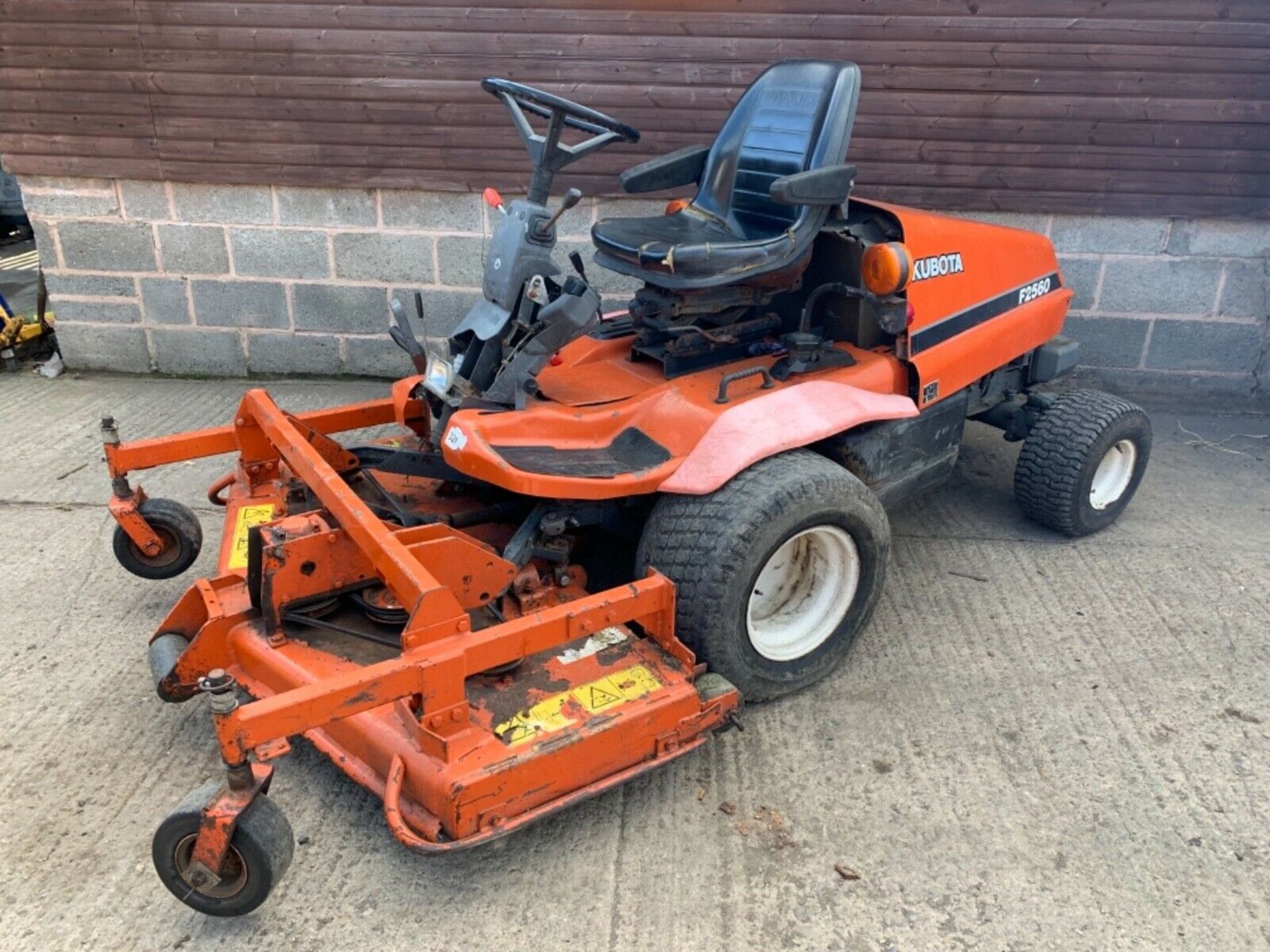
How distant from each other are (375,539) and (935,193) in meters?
3.58

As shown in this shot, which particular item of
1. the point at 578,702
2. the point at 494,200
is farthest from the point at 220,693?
the point at 494,200

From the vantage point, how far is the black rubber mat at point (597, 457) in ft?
8.71

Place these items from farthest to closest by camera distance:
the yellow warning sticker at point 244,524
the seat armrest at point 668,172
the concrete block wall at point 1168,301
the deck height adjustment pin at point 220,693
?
the concrete block wall at point 1168,301, the seat armrest at point 668,172, the yellow warning sticker at point 244,524, the deck height adjustment pin at point 220,693

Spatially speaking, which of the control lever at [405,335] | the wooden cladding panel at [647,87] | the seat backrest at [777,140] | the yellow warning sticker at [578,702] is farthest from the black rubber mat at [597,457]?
the wooden cladding panel at [647,87]

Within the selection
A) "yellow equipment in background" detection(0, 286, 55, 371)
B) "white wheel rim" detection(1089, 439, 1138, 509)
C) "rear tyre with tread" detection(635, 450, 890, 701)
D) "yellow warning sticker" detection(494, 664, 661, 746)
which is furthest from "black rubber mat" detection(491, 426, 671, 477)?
"yellow equipment in background" detection(0, 286, 55, 371)

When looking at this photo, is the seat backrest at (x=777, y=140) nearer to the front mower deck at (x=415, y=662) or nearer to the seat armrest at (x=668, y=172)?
the seat armrest at (x=668, y=172)

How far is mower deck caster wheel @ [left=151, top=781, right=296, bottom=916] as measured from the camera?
6.34ft

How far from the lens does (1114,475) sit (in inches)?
152

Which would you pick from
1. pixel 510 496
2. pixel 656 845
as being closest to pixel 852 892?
pixel 656 845

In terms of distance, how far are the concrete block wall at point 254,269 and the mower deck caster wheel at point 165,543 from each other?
2125 mm

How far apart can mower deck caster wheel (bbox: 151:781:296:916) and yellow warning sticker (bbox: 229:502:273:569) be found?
880mm

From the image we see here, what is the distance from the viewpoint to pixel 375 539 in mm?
2271

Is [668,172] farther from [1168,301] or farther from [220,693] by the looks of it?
[1168,301]

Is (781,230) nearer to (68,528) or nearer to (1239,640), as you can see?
(1239,640)
